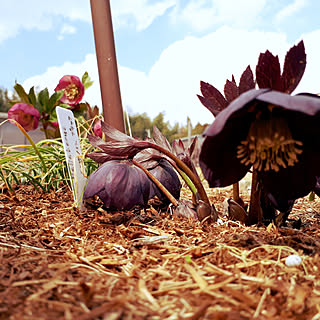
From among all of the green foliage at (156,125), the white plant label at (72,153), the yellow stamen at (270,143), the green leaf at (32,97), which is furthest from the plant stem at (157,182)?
the green foliage at (156,125)

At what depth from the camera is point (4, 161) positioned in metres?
1.17

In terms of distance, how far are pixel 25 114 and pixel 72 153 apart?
0.71 metres

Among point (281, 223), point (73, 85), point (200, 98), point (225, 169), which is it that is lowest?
point (281, 223)

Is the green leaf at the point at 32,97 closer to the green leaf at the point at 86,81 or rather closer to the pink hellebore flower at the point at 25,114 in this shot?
the pink hellebore flower at the point at 25,114

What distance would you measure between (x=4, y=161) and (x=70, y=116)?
34 centimetres

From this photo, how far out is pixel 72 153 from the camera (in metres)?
0.96

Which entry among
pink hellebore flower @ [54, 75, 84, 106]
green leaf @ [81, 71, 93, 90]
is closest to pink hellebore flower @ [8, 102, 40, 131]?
pink hellebore flower @ [54, 75, 84, 106]

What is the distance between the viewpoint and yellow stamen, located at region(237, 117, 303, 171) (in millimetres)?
541

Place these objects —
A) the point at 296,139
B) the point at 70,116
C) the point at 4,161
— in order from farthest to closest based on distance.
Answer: the point at 4,161, the point at 70,116, the point at 296,139

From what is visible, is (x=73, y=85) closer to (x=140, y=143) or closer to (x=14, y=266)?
(x=140, y=143)

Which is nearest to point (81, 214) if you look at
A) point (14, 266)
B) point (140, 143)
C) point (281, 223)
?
point (140, 143)

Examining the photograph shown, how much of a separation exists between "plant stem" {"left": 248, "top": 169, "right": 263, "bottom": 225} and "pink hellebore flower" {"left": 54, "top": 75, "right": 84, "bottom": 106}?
1.17 metres

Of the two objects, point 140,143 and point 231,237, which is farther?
point 140,143

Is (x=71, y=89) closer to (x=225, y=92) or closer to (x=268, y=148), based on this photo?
(x=225, y=92)
